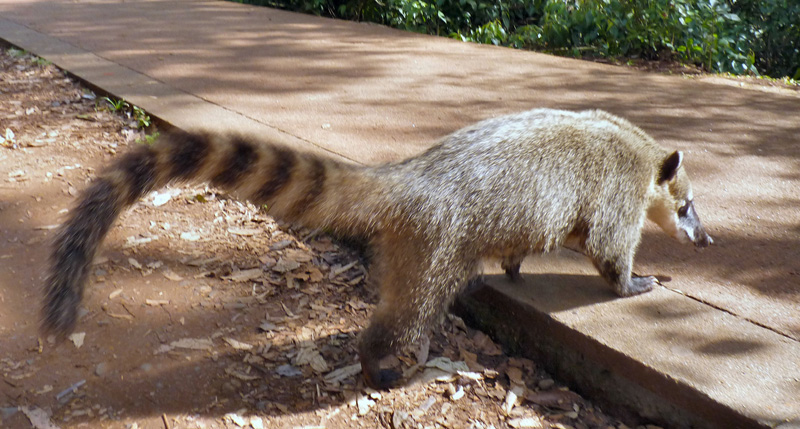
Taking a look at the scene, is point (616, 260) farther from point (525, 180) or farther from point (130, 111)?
point (130, 111)

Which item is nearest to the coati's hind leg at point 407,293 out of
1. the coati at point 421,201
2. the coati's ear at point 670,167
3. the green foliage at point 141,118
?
the coati at point 421,201

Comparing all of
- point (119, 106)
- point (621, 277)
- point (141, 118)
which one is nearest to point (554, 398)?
point (621, 277)

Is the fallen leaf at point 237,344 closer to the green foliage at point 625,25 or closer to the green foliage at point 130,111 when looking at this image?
the green foliage at point 130,111

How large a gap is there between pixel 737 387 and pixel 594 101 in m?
3.59

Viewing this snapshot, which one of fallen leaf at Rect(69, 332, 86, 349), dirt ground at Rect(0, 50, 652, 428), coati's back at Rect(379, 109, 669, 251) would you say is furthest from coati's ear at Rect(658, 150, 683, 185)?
fallen leaf at Rect(69, 332, 86, 349)

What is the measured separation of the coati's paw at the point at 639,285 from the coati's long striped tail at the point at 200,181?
3.97 feet

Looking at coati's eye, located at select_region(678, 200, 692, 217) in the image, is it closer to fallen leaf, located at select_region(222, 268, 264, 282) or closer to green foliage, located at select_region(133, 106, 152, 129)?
fallen leaf, located at select_region(222, 268, 264, 282)

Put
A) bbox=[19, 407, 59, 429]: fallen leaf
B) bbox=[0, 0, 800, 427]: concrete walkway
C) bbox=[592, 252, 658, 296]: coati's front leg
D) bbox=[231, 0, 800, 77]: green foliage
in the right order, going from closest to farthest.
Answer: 1. bbox=[19, 407, 59, 429]: fallen leaf
2. bbox=[0, 0, 800, 427]: concrete walkway
3. bbox=[592, 252, 658, 296]: coati's front leg
4. bbox=[231, 0, 800, 77]: green foliage

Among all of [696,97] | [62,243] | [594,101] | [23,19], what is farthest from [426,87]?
[23,19]

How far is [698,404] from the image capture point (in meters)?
2.51

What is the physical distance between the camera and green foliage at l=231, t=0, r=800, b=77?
798cm

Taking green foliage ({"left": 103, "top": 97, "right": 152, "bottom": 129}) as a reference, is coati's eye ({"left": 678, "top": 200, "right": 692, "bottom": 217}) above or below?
above

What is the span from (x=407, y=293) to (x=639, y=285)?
1108mm

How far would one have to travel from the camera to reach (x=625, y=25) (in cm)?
833
